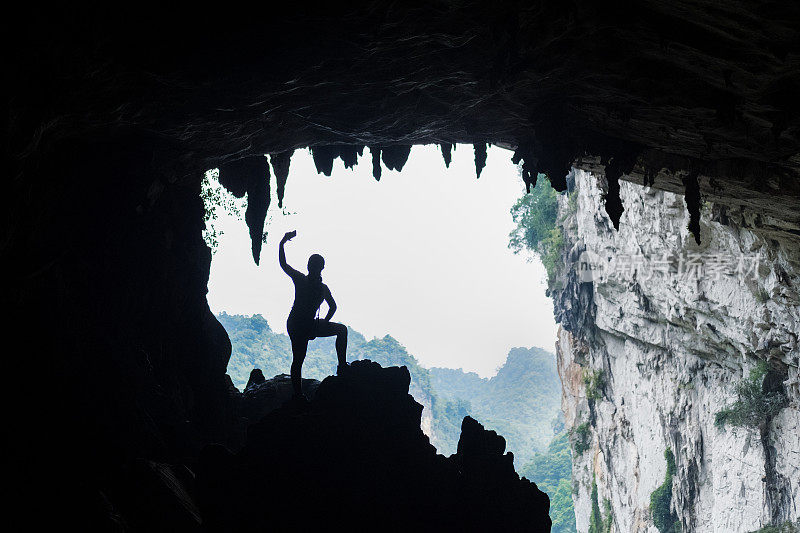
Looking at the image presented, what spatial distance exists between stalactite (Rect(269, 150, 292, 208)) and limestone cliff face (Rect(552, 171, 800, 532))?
7300 mm

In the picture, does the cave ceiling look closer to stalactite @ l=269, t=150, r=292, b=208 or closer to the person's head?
stalactite @ l=269, t=150, r=292, b=208

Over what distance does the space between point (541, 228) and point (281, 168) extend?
23033 millimetres

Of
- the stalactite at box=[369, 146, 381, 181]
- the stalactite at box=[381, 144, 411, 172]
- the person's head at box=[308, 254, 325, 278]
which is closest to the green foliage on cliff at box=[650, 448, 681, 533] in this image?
the stalactite at box=[381, 144, 411, 172]

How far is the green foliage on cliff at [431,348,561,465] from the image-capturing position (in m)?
92.8

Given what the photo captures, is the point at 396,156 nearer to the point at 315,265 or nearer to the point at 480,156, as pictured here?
the point at 480,156

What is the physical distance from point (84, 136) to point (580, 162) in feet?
32.6

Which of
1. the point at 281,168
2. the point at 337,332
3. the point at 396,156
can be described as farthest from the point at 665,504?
the point at 281,168

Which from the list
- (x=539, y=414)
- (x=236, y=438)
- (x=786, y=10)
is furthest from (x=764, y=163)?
(x=539, y=414)

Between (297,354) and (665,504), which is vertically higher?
(297,354)

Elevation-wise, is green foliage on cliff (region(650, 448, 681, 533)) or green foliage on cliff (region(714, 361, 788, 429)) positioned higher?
green foliage on cliff (region(714, 361, 788, 429))

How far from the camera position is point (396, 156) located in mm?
12914

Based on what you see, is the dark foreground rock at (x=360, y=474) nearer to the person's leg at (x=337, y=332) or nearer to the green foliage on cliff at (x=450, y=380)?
the person's leg at (x=337, y=332)

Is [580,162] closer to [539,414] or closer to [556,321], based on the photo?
[556,321]

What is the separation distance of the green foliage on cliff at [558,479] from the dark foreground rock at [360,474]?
45.7m
